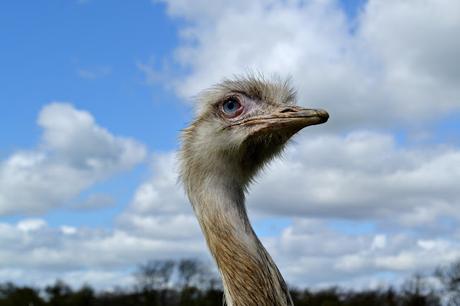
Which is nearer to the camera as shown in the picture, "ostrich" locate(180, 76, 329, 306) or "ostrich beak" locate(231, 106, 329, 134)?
"ostrich" locate(180, 76, 329, 306)

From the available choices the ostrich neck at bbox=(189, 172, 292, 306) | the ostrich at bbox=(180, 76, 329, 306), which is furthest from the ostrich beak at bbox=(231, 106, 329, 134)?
the ostrich neck at bbox=(189, 172, 292, 306)

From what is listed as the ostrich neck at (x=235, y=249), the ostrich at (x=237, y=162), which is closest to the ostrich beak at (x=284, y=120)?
the ostrich at (x=237, y=162)

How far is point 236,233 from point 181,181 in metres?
1.09

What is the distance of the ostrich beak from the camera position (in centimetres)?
756

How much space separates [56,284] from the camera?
9162 cm

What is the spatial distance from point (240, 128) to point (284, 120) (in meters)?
0.45

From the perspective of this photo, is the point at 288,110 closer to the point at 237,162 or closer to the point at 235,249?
the point at 237,162

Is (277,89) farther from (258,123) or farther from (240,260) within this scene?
(240,260)

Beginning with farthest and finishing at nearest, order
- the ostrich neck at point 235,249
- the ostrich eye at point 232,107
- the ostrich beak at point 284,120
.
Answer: the ostrich eye at point 232,107
the ostrich beak at point 284,120
the ostrich neck at point 235,249

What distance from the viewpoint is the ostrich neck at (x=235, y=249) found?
22.5 ft

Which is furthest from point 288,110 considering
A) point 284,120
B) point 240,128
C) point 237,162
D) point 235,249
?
point 235,249

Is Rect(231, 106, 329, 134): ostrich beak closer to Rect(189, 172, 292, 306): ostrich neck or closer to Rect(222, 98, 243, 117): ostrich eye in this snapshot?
Rect(222, 98, 243, 117): ostrich eye

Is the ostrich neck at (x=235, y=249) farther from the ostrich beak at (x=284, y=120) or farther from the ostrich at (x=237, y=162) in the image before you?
the ostrich beak at (x=284, y=120)

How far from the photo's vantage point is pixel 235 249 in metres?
7.03
